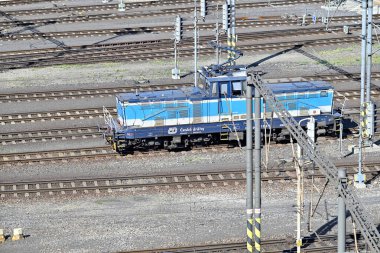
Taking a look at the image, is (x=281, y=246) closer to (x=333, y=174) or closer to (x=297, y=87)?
(x=333, y=174)

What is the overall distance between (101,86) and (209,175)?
46.0 ft

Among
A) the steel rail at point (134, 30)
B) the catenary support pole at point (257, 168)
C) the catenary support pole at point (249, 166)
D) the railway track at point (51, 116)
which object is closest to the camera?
the catenary support pole at point (257, 168)

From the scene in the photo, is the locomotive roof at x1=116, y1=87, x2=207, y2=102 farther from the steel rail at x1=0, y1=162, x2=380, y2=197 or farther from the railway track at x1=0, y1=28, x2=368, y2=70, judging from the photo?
the railway track at x1=0, y1=28, x2=368, y2=70

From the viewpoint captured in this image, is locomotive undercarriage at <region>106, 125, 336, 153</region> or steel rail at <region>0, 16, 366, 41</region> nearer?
locomotive undercarriage at <region>106, 125, 336, 153</region>

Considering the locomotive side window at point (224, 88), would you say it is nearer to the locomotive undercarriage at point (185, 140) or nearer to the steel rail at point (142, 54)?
the locomotive undercarriage at point (185, 140)

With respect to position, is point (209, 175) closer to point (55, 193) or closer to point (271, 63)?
point (55, 193)

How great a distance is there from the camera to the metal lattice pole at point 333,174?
1991 cm

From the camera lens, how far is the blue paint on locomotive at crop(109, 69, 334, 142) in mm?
38031

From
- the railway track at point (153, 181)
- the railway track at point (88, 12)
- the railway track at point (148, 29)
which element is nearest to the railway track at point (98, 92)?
the railway track at point (153, 181)

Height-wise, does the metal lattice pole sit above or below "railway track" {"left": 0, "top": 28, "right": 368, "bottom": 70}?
above

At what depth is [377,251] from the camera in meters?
19.4

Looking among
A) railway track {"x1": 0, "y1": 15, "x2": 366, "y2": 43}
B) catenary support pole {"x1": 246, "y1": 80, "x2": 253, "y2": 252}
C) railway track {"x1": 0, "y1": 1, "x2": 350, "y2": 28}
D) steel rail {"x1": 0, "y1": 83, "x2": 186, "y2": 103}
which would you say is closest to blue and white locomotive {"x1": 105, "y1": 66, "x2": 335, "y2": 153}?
steel rail {"x1": 0, "y1": 83, "x2": 186, "y2": 103}

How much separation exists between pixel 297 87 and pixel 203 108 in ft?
13.7

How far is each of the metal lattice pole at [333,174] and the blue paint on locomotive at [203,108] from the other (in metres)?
12.7
